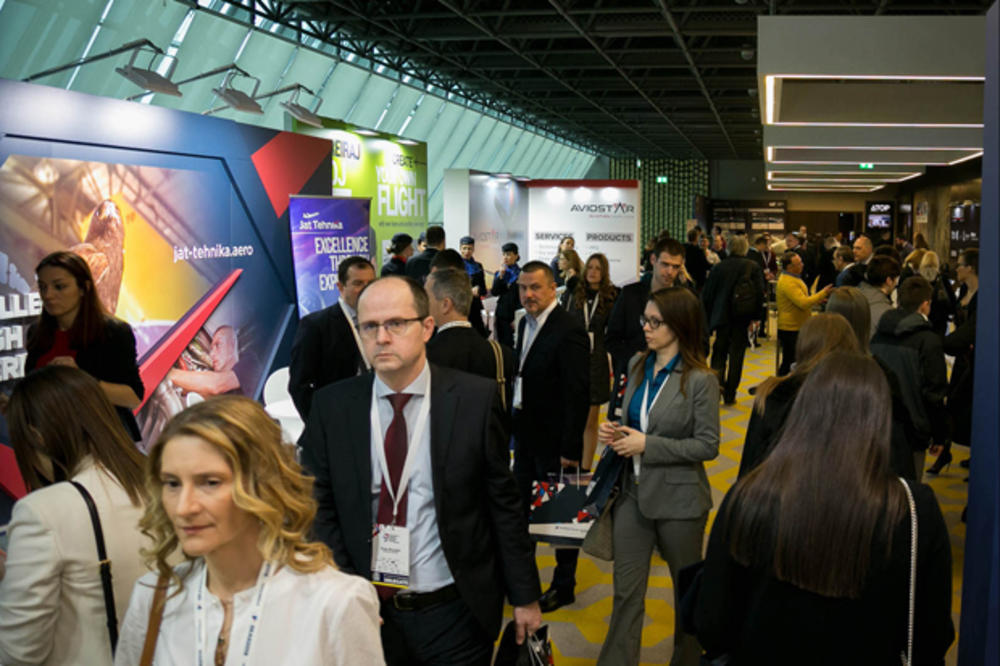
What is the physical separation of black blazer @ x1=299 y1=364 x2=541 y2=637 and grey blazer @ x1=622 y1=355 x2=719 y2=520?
90cm

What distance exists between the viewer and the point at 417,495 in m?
2.29

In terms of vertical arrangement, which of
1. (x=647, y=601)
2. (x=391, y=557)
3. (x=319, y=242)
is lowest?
(x=647, y=601)

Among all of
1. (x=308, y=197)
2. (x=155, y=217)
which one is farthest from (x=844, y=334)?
(x=308, y=197)

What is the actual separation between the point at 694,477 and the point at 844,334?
78 centimetres

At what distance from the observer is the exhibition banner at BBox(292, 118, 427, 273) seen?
9977mm

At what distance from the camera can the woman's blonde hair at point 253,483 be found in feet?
4.96

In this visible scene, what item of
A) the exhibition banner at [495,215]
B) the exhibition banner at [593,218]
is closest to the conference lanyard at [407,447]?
the exhibition banner at [495,215]

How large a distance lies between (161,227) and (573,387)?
3348 millimetres

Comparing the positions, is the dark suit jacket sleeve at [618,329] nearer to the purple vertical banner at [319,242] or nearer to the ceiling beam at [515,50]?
the purple vertical banner at [319,242]

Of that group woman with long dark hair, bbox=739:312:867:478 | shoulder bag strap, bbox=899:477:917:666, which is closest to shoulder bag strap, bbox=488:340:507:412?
woman with long dark hair, bbox=739:312:867:478

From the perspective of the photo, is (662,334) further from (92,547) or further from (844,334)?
(92,547)

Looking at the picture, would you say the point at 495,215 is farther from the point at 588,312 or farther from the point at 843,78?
the point at 843,78

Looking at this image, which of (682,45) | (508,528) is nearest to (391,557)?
(508,528)

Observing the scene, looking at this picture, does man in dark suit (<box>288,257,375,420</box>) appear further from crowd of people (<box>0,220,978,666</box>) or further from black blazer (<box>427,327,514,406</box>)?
black blazer (<box>427,327,514,406</box>)
